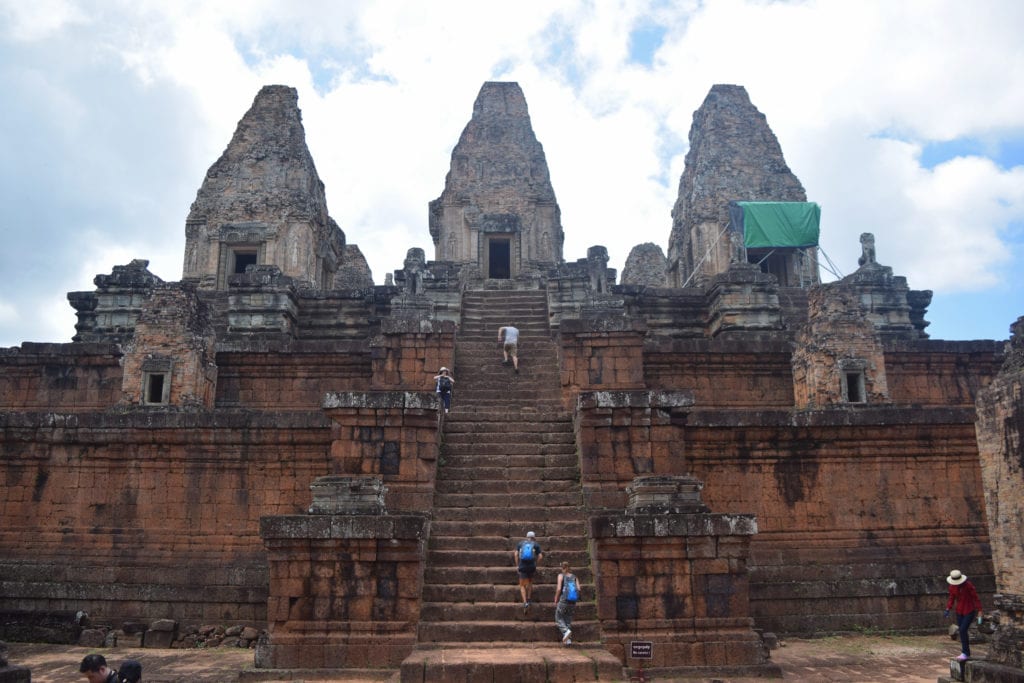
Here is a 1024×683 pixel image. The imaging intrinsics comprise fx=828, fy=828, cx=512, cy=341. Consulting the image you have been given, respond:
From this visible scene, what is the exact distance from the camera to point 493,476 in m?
10.0

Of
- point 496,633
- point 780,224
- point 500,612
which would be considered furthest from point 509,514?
point 780,224

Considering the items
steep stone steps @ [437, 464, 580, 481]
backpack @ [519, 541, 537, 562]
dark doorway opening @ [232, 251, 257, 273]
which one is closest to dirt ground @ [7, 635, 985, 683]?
backpack @ [519, 541, 537, 562]

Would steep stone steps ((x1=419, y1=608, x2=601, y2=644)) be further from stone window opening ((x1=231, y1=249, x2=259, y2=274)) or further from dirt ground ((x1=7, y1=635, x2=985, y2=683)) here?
stone window opening ((x1=231, y1=249, x2=259, y2=274))

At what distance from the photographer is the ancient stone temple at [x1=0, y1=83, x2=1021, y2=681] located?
8023mm

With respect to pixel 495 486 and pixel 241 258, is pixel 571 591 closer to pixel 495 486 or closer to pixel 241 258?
pixel 495 486

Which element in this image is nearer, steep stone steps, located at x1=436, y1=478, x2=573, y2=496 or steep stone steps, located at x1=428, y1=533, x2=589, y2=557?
steep stone steps, located at x1=428, y1=533, x2=589, y2=557

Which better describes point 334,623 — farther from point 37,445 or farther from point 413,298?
point 413,298

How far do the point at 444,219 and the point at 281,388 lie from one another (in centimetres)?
1548

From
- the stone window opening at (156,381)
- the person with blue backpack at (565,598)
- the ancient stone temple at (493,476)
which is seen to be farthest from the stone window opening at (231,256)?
the person with blue backpack at (565,598)

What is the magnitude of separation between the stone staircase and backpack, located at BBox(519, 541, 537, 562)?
415mm

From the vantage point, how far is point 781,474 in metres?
10.8

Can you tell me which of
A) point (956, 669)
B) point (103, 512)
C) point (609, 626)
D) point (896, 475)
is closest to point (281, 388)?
point (103, 512)

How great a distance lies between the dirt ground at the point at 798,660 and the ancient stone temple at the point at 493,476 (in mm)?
312

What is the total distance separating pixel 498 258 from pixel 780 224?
9.23 metres
